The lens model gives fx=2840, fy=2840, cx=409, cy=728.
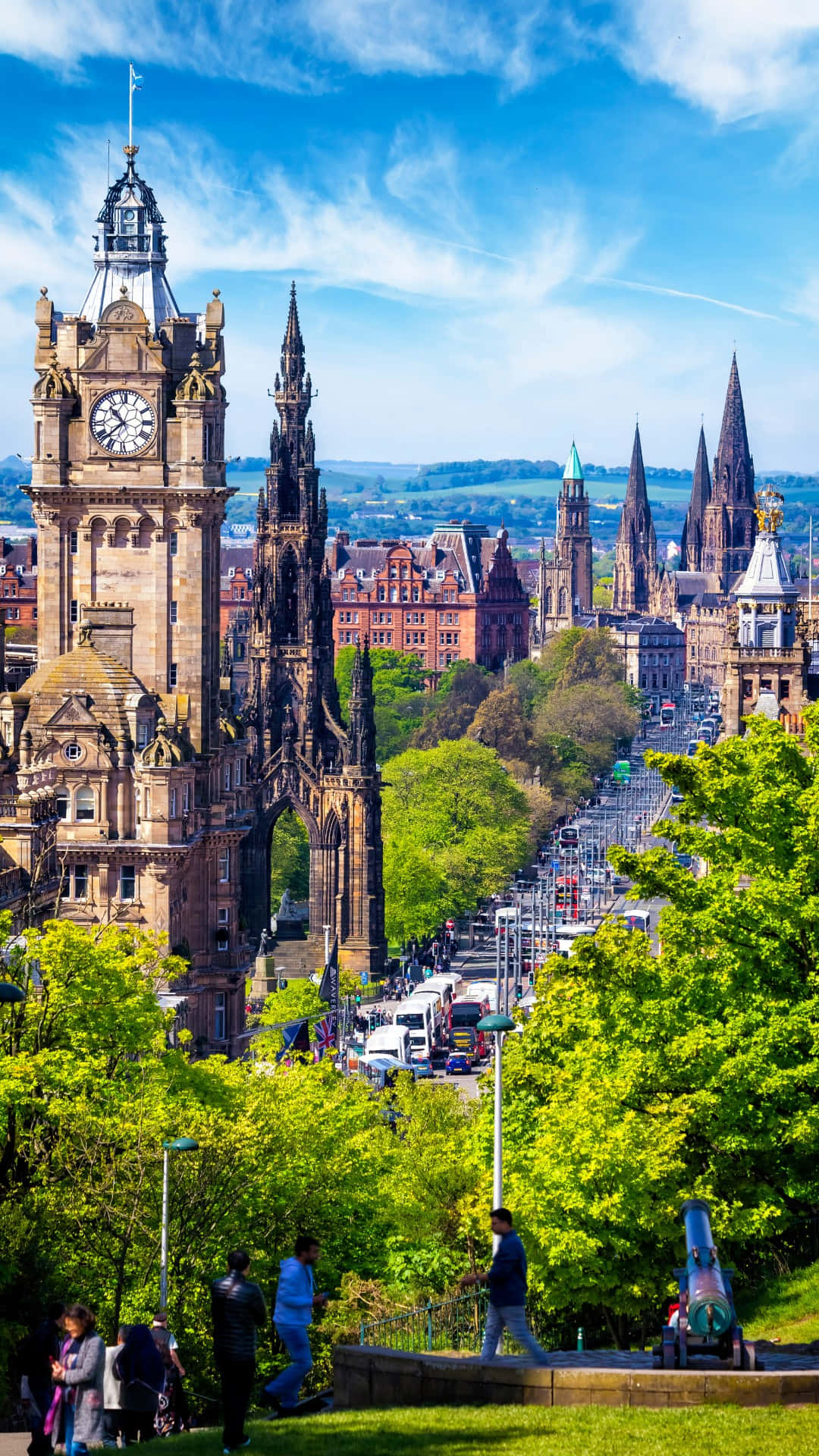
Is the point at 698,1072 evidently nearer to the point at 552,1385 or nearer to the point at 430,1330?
the point at 430,1330

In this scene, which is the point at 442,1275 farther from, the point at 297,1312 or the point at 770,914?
the point at 297,1312

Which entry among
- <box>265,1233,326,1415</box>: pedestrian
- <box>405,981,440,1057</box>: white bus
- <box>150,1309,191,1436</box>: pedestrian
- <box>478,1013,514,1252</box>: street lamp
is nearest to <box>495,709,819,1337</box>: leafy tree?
<box>478,1013,514,1252</box>: street lamp

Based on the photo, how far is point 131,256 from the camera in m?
84.4

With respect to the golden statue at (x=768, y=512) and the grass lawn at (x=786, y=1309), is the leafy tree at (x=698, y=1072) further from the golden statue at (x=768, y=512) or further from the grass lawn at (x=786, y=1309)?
the golden statue at (x=768, y=512)

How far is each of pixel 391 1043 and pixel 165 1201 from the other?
202 ft

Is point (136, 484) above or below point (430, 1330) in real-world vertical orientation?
above

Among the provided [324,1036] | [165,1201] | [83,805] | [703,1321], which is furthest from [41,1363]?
[324,1036]

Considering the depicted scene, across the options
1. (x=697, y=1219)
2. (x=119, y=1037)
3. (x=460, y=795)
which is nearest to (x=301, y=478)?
(x=460, y=795)

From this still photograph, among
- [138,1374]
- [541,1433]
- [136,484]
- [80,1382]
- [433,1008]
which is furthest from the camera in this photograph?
[433,1008]

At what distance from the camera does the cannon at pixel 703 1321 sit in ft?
98.9

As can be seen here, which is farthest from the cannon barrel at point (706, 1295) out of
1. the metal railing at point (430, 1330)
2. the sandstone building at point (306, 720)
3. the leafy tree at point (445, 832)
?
the leafy tree at point (445, 832)

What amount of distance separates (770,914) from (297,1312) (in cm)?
2062

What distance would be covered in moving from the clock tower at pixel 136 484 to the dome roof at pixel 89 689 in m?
2.35

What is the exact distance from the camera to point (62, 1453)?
29375 mm
